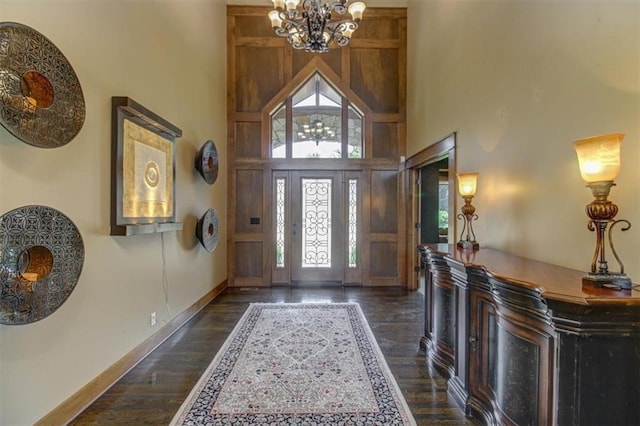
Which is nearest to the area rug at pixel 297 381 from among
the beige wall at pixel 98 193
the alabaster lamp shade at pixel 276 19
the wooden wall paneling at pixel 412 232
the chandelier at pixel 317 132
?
the beige wall at pixel 98 193

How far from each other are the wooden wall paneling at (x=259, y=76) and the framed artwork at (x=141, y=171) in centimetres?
257

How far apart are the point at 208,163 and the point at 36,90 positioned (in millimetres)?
2643

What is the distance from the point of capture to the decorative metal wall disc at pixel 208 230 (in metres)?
4.25

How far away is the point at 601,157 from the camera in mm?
1438

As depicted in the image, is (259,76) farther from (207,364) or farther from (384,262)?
(207,364)

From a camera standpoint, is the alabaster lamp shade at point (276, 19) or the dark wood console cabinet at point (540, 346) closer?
the dark wood console cabinet at point (540, 346)

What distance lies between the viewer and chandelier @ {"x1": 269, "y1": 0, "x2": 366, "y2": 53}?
143 inches

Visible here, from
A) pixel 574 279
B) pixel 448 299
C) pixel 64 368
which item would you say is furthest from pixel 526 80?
pixel 64 368

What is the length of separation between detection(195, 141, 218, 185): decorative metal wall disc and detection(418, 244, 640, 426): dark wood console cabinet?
334 centimetres

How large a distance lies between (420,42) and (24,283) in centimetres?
556

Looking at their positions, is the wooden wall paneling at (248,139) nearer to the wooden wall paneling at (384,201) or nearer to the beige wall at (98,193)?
the beige wall at (98,193)

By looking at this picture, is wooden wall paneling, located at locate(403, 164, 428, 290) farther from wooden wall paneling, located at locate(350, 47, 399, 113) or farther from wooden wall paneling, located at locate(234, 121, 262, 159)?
wooden wall paneling, located at locate(234, 121, 262, 159)

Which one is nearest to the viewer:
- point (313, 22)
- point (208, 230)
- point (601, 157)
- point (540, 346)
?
point (601, 157)

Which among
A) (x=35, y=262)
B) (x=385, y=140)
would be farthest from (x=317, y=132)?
(x=35, y=262)
